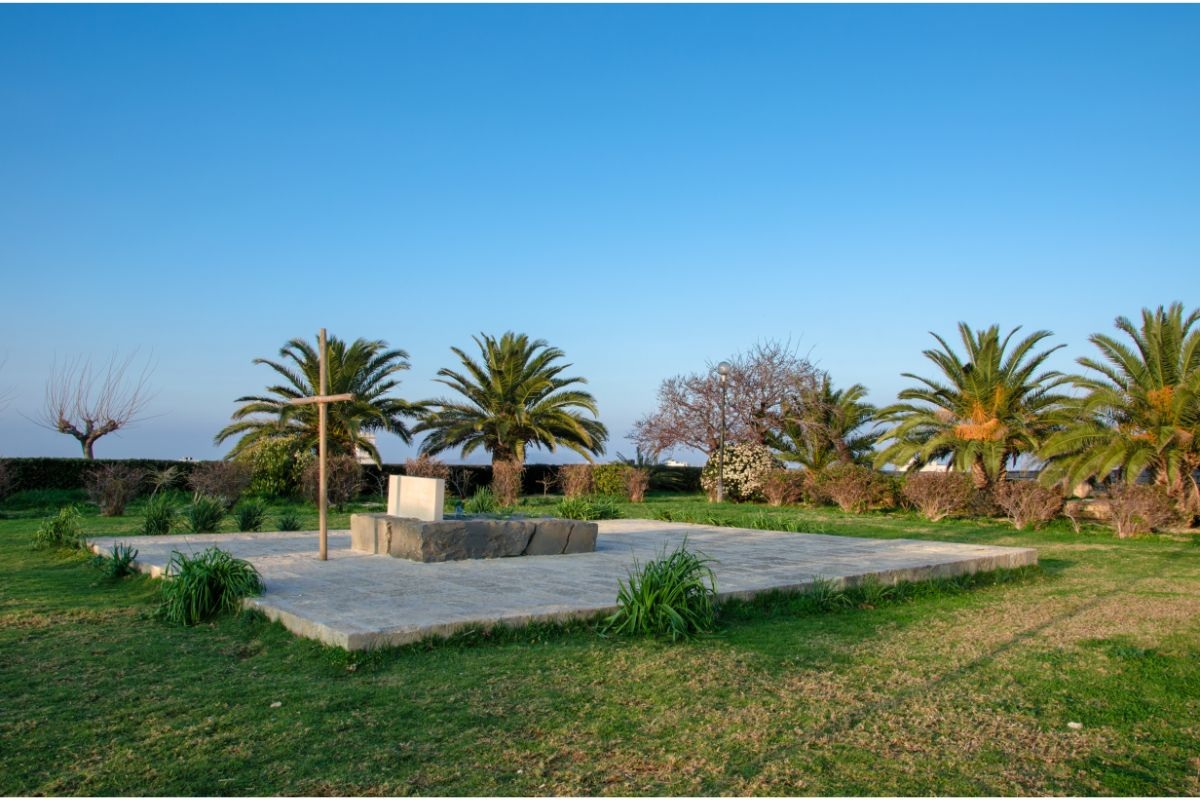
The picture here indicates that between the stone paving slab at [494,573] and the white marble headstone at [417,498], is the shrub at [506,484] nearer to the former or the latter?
the stone paving slab at [494,573]

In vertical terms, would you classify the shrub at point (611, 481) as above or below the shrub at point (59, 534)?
above

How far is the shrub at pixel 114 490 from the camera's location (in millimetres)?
15461

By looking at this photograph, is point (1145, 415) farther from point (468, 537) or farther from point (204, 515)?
point (204, 515)

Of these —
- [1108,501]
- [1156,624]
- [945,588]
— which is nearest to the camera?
[1156,624]

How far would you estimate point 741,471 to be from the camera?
2344 centimetres

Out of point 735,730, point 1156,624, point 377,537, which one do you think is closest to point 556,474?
point 377,537

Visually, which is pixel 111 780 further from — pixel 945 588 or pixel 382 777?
pixel 945 588

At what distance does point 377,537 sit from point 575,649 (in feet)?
14.5

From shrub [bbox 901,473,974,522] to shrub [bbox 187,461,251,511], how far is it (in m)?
13.6

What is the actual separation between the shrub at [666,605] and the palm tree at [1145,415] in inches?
486

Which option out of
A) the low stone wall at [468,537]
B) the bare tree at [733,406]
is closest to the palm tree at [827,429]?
the bare tree at [733,406]

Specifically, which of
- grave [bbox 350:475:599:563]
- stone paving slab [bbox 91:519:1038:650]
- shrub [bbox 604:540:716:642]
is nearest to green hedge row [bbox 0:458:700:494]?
stone paving slab [bbox 91:519:1038:650]

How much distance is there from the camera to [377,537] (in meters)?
9.15

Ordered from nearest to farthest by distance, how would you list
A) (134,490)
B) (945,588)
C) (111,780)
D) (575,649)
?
1. (111,780)
2. (575,649)
3. (945,588)
4. (134,490)
